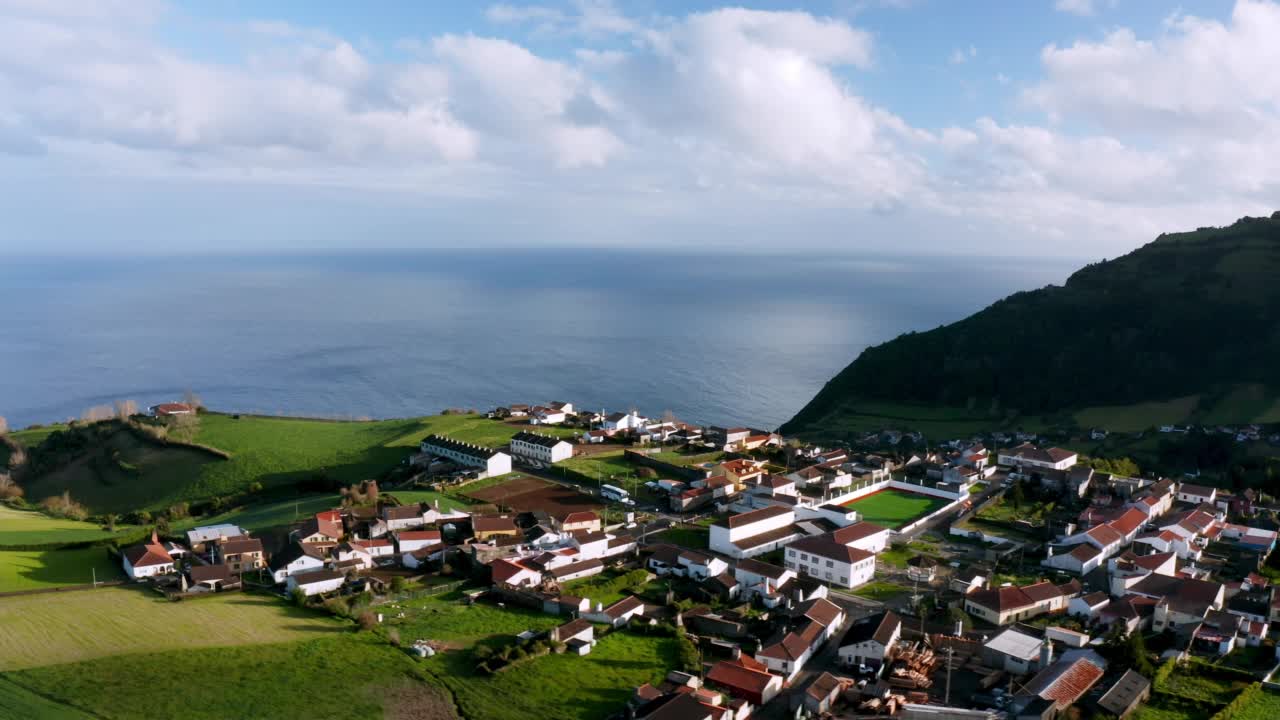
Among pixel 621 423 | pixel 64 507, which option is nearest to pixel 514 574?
pixel 621 423

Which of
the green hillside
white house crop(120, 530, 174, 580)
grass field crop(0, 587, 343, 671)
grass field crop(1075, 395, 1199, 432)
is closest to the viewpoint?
grass field crop(0, 587, 343, 671)

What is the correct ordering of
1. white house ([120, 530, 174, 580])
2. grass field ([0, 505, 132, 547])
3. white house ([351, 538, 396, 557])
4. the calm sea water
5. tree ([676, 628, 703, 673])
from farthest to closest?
the calm sea water, grass field ([0, 505, 132, 547]), white house ([351, 538, 396, 557]), white house ([120, 530, 174, 580]), tree ([676, 628, 703, 673])

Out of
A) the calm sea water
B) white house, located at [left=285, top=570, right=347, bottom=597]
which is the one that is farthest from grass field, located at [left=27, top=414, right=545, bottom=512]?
the calm sea water

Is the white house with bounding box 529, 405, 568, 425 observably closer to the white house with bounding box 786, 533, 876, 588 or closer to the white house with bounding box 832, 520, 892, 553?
the white house with bounding box 832, 520, 892, 553

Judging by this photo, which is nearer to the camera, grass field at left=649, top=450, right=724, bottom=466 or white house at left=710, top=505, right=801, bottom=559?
white house at left=710, top=505, right=801, bottom=559

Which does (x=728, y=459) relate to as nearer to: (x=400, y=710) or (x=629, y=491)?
(x=629, y=491)

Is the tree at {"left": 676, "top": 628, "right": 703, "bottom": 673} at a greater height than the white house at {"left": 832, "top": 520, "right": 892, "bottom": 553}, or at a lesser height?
lesser

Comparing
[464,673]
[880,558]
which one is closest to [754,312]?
[880,558]

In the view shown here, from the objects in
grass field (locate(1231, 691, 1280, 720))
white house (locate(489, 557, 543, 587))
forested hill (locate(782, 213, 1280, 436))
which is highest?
forested hill (locate(782, 213, 1280, 436))
